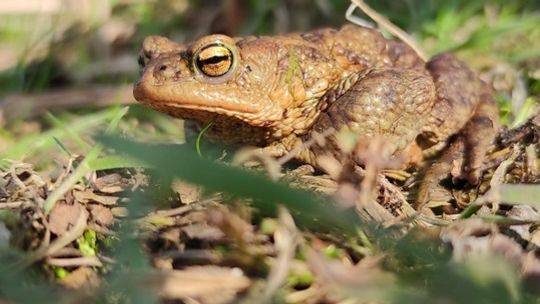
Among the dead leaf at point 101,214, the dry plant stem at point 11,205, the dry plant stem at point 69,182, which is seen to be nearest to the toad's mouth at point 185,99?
the dry plant stem at point 69,182

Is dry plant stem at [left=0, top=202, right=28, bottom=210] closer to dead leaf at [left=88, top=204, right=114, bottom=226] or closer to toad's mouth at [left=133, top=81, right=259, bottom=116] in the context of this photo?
dead leaf at [left=88, top=204, right=114, bottom=226]

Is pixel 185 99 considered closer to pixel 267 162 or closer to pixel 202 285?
pixel 267 162

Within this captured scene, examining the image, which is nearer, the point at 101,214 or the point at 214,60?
the point at 101,214

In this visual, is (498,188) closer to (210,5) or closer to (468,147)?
(468,147)

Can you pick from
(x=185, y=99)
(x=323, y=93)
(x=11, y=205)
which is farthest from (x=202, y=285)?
(x=323, y=93)

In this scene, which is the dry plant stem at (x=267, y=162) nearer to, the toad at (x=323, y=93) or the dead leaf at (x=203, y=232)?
the dead leaf at (x=203, y=232)

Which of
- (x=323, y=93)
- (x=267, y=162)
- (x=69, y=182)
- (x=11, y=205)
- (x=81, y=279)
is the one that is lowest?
(x=81, y=279)

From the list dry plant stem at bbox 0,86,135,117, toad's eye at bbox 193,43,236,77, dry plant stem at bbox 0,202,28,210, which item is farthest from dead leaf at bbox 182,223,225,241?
dry plant stem at bbox 0,86,135,117
